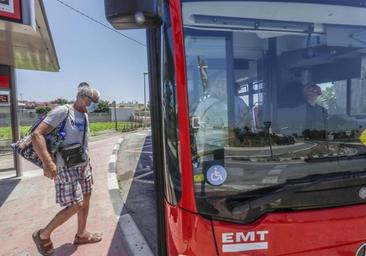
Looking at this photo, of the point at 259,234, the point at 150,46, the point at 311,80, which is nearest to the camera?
the point at 259,234

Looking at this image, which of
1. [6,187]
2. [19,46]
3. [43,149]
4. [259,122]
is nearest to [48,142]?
[43,149]

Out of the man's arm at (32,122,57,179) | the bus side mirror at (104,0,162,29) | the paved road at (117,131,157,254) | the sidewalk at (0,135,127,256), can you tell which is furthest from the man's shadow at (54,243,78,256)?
the bus side mirror at (104,0,162,29)

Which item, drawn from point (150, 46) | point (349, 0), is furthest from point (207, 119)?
point (349, 0)

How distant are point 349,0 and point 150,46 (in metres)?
1.24

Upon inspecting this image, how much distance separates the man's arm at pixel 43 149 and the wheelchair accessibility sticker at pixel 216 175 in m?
2.06

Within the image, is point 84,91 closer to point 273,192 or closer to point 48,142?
point 48,142

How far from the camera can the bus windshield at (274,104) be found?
1.65 meters

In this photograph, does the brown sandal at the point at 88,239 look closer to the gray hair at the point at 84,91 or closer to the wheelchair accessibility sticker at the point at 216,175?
the gray hair at the point at 84,91

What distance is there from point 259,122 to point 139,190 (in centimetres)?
494

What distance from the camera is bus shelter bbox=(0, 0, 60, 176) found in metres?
5.38

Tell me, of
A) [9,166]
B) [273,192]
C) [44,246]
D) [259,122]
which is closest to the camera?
[273,192]

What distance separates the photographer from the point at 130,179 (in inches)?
290

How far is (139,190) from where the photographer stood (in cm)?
635

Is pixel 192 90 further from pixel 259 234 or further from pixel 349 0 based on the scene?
pixel 349 0
